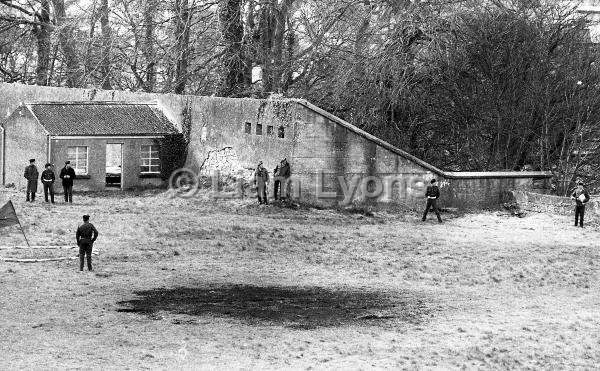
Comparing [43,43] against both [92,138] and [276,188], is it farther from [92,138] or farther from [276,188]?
[276,188]

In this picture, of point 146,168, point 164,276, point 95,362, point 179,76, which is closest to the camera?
point 95,362

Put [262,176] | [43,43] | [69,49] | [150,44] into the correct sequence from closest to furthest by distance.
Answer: [262,176] < [150,44] < [69,49] < [43,43]

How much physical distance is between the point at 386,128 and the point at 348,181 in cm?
446

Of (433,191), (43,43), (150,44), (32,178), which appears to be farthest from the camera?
(43,43)

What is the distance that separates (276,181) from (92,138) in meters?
7.12

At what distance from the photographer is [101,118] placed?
4072 cm

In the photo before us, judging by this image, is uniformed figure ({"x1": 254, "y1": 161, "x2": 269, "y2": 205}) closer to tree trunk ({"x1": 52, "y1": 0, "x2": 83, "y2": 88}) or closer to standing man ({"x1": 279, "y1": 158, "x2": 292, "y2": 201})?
standing man ({"x1": 279, "y1": 158, "x2": 292, "y2": 201})

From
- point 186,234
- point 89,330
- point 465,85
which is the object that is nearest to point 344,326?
point 89,330

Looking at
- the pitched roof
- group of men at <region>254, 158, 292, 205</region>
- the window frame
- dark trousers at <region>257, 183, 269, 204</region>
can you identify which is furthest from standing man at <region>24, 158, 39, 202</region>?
dark trousers at <region>257, 183, 269, 204</region>

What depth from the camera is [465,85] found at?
37938 mm

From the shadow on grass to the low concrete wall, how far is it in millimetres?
11223

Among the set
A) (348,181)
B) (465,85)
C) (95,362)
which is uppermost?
(465,85)

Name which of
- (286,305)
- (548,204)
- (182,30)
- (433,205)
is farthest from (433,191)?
(182,30)

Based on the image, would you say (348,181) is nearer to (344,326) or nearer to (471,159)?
(471,159)
